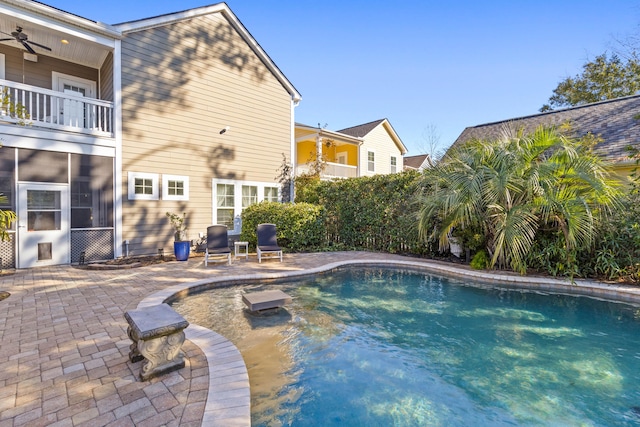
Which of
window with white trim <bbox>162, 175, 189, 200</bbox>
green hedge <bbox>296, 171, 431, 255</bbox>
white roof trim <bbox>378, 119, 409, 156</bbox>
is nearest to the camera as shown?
window with white trim <bbox>162, 175, 189, 200</bbox>

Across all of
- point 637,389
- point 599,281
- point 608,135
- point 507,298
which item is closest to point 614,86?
point 608,135

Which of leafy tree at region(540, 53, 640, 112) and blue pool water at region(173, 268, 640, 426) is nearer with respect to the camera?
blue pool water at region(173, 268, 640, 426)

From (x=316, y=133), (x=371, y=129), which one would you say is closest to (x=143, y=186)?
(x=316, y=133)

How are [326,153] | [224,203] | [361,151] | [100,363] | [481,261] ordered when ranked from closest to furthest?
[100,363] → [481,261] → [224,203] → [361,151] → [326,153]

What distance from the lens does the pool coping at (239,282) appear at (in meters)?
2.42

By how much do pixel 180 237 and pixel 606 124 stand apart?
15650 millimetres

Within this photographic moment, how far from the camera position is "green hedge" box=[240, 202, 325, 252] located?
10.4 m

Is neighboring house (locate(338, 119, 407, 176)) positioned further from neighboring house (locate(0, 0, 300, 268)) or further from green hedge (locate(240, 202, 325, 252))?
green hedge (locate(240, 202, 325, 252))

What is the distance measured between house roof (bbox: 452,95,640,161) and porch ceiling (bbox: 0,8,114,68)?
36.5 ft

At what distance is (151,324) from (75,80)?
423 inches


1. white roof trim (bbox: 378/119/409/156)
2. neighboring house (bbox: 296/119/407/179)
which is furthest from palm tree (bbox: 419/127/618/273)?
white roof trim (bbox: 378/119/409/156)

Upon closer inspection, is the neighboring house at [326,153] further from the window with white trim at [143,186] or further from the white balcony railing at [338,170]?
the window with white trim at [143,186]

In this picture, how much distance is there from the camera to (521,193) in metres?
7.26

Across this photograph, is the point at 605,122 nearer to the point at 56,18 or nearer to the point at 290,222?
the point at 290,222
